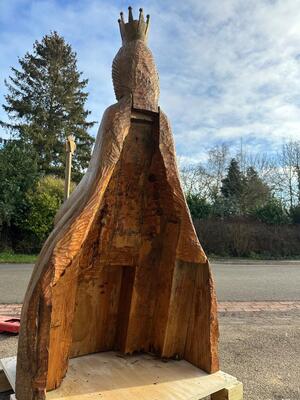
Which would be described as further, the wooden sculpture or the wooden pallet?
the wooden sculpture

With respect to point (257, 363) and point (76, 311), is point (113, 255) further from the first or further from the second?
point (257, 363)

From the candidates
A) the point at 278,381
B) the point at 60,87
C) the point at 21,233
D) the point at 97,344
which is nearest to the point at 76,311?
the point at 97,344

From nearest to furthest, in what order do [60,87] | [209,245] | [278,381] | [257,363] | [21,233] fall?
[278,381], [257,363], [21,233], [209,245], [60,87]

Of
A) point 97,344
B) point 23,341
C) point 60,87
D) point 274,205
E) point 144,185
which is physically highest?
point 60,87

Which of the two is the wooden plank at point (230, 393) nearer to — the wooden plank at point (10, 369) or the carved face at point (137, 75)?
the wooden plank at point (10, 369)

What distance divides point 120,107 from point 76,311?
1.34 m

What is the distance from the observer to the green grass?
35.1 ft

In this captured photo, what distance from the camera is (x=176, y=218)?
7.77 feet

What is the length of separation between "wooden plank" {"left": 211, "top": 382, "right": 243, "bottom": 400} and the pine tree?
20.0 metres

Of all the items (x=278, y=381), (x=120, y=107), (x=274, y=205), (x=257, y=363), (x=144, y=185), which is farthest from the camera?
(x=274, y=205)

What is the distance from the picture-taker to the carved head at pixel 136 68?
2.40 meters

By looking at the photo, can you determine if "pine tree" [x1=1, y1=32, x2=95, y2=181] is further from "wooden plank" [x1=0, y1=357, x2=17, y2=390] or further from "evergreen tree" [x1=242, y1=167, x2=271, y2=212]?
"wooden plank" [x1=0, y1=357, x2=17, y2=390]

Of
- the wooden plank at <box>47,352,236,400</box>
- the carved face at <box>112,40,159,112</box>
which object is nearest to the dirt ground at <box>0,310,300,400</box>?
the wooden plank at <box>47,352,236,400</box>

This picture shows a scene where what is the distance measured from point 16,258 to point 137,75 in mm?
9903
